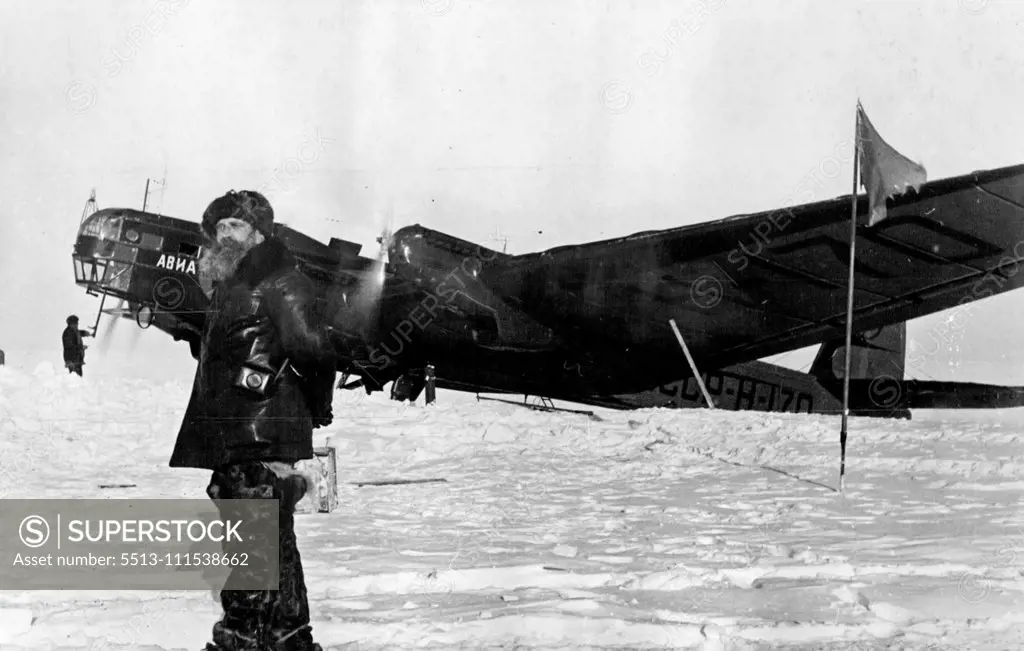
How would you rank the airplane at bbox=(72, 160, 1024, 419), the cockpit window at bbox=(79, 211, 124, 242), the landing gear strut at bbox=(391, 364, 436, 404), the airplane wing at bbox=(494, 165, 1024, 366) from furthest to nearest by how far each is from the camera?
the cockpit window at bbox=(79, 211, 124, 242)
the landing gear strut at bbox=(391, 364, 436, 404)
the airplane at bbox=(72, 160, 1024, 419)
the airplane wing at bbox=(494, 165, 1024, 366)

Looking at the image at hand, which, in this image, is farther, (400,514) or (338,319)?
(338,319)

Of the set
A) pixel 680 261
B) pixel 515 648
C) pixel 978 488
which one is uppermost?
pixel 680 261

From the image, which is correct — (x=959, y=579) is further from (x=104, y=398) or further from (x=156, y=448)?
(x=104, y=398)

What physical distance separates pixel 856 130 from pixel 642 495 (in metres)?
3.61

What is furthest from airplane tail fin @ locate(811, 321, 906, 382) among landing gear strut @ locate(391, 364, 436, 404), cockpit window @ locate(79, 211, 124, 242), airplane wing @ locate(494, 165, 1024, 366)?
cockpit window @ locate(79, 211, 124, 242)

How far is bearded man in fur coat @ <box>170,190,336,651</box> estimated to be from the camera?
2.96 m

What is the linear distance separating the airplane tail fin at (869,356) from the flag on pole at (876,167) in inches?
302

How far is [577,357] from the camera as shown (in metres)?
13.6

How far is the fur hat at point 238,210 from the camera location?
3145 millimetres

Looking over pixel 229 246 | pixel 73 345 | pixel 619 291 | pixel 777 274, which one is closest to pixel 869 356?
pixel 777 274

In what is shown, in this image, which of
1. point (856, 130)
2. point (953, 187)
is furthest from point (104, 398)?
point (953, 187)

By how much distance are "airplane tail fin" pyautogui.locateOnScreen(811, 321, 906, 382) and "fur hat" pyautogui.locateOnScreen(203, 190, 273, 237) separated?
1347 centimetres

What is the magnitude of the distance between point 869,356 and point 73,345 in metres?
15.0

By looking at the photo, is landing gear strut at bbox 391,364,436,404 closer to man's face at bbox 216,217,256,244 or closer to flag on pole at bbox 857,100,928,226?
flag on pole at bbox 857,100,928,226
